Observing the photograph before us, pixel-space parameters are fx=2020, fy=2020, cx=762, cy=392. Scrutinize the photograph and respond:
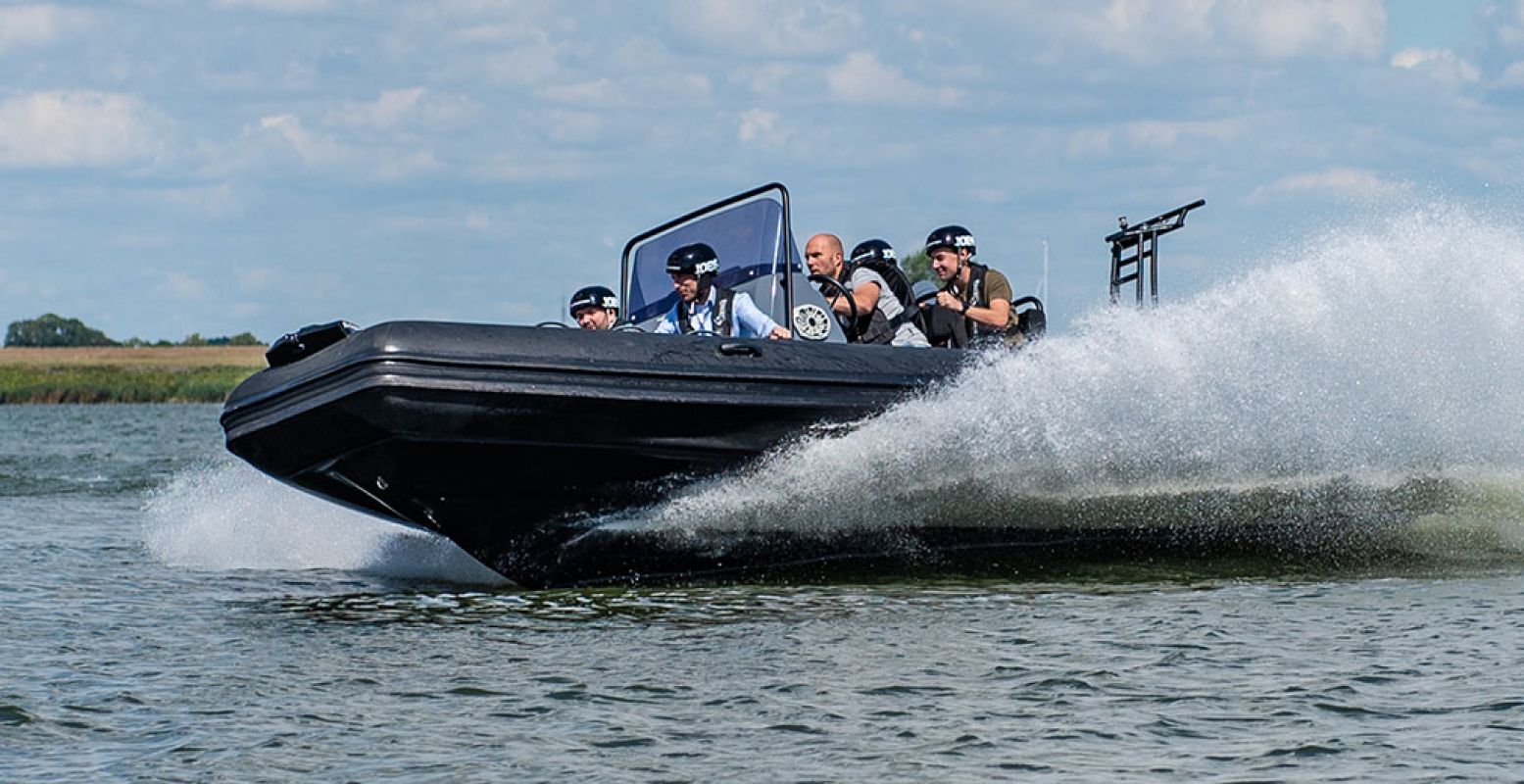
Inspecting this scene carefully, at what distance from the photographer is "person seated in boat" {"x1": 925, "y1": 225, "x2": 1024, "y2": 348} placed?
9336 millimetres

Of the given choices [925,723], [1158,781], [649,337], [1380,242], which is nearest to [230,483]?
[649,337]

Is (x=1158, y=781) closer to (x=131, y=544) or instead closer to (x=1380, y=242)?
(x=1380, y=242)

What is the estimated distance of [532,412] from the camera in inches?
314

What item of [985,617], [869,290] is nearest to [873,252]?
[869,290]

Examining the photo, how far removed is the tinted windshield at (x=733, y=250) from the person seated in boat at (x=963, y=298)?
0.81 meters

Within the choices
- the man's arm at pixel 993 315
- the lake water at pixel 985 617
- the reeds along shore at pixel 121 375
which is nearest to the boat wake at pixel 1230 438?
the lake water at pixel 985 617

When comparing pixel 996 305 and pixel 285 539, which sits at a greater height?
pixel 996 305

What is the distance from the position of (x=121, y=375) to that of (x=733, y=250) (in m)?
58.6

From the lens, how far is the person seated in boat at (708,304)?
8.76m

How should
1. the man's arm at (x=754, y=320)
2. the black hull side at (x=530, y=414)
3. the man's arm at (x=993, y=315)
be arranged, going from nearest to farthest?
the black hull side at (x=530, y=414), the man's arm at (x=754, y=320), the man's arm at (x=993, y=315)

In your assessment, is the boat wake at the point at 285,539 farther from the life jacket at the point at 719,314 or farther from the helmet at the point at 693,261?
the helmet at the point at 693,261

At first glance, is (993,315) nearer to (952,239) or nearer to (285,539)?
(952,239)

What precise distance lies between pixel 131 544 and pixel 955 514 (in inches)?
213

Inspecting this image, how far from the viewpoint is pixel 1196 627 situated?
7.05 meters
